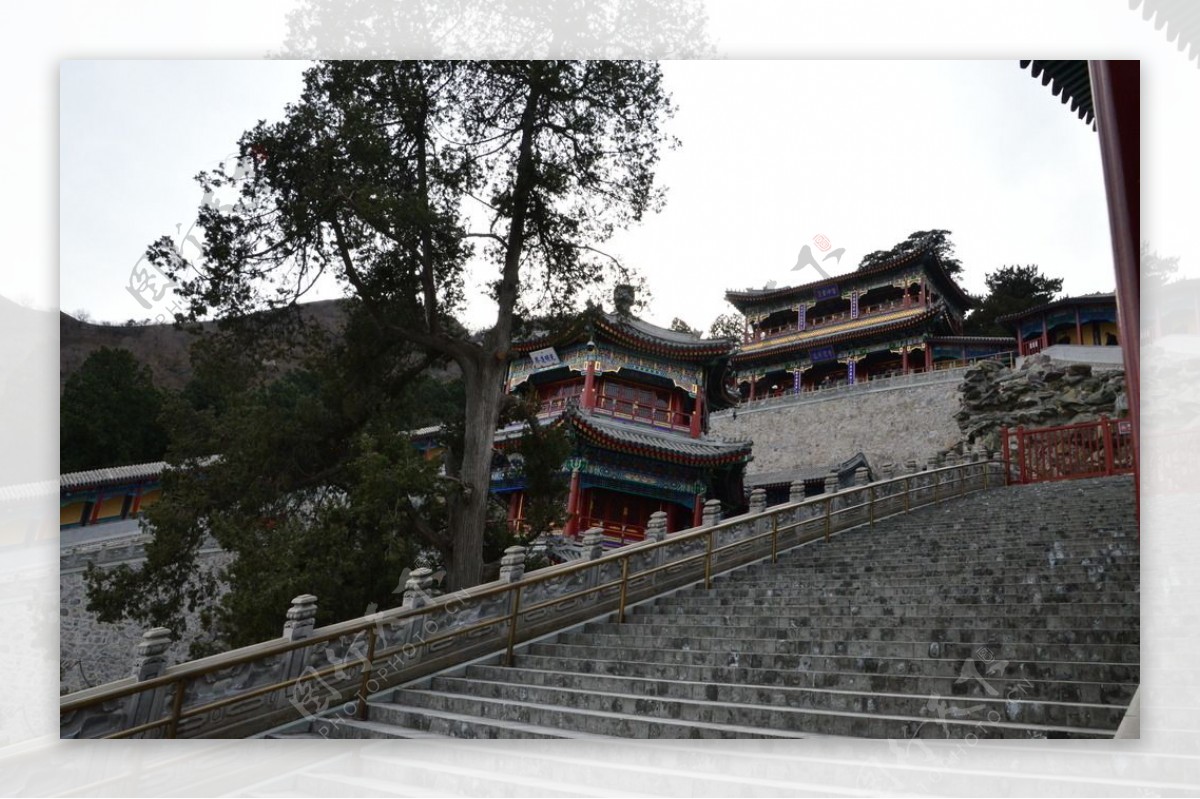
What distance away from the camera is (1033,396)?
567 inches

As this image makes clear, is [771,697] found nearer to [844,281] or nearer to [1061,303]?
[1061,303]

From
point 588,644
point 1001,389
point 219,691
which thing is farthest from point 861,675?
point 1001,389

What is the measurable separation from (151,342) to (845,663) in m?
4.86

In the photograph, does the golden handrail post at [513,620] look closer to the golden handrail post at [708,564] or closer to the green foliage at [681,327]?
the golden handrail post at [708,564]

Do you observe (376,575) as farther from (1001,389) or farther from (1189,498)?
(1001,389)

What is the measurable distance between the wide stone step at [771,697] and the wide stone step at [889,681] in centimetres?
8

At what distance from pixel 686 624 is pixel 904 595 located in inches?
52.5

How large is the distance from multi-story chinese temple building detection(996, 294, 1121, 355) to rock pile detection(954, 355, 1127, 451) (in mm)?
532

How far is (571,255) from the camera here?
257 inches

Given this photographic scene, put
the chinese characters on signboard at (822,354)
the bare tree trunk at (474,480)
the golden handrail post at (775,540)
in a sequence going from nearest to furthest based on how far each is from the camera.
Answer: the bare tree trunk at (474,480), the golden handrail post at (775,540), the chinese characters on signboard at (822,354)

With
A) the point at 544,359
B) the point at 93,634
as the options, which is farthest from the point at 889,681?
the point at 544,359

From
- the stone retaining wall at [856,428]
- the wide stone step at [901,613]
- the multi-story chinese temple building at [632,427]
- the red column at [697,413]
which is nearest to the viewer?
the wide stone step at [901,613]

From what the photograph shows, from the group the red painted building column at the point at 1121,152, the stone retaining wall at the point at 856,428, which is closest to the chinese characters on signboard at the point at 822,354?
the stone retaining wall at the point at 856,428

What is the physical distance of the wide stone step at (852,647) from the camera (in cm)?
372
